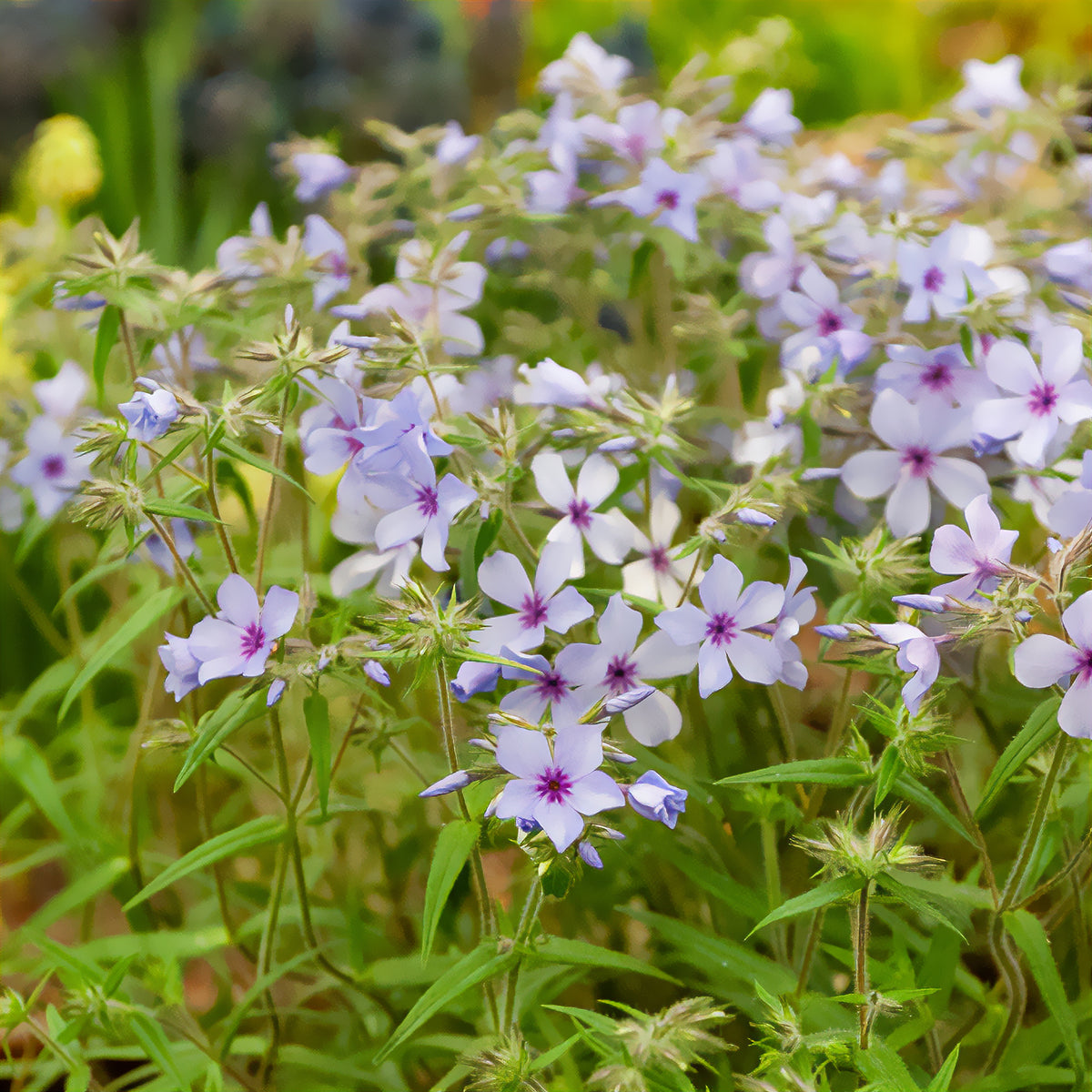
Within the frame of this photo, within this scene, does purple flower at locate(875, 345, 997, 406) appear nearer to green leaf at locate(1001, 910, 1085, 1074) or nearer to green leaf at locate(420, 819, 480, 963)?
green leaf at locate(1001, 910, 1085, 1074)

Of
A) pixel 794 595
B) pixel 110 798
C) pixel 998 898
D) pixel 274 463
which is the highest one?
pixel 274 463

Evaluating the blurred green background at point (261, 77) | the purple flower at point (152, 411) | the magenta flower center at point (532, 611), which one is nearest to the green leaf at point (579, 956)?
the magenta flower center at point (532, 611)

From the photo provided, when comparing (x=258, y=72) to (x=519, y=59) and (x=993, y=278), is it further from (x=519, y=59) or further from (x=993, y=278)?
(x=993, y=278)

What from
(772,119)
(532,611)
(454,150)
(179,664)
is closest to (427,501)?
(532,611)

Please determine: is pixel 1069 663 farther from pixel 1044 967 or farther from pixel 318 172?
pixel 318 172

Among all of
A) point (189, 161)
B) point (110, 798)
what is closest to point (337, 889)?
point (110, 798)

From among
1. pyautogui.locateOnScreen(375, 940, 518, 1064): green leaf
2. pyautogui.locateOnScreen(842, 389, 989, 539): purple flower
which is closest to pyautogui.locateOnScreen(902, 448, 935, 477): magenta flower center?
pyautogui.locateOnScreen(842, 389, 989, 539): purple flower
